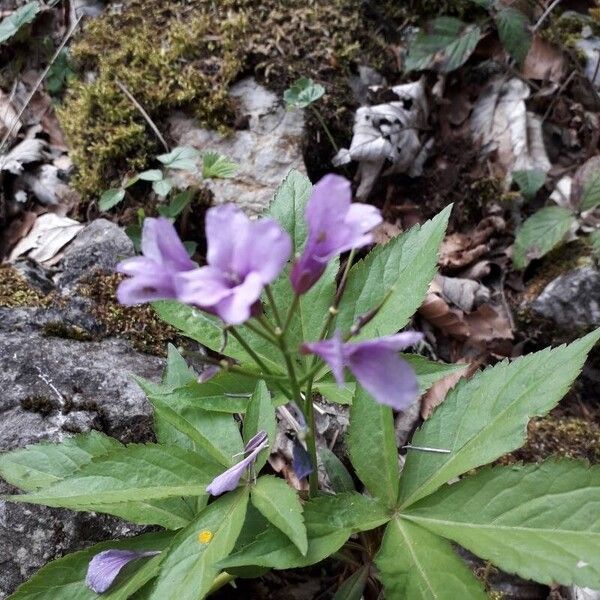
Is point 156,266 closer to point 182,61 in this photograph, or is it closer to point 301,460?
point 301,460

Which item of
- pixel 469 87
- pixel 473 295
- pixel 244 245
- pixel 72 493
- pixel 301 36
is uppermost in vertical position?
pixel 244 245

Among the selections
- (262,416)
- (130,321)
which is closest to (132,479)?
(262,416)

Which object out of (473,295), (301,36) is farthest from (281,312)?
(301,36)

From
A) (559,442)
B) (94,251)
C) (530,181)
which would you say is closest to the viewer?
(559,442)

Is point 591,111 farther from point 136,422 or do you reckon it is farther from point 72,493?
point 72,493

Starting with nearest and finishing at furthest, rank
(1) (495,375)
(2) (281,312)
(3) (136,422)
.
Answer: (1) (495,375) < (2) (281,312) < (3) (136,422)

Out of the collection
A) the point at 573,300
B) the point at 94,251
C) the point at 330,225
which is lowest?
the point at 573,300

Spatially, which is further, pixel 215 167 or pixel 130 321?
pixel 215 167
